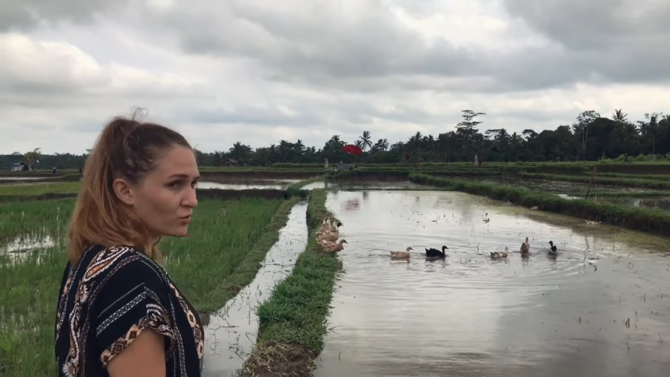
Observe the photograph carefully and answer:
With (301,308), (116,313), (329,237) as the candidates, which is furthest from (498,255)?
(116,313)

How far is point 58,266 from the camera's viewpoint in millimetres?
7520

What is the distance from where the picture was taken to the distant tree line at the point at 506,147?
134 ft

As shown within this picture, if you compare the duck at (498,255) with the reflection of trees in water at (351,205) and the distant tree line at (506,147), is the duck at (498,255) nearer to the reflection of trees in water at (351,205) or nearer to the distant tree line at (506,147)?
the reflection of trees in water at (351,205)

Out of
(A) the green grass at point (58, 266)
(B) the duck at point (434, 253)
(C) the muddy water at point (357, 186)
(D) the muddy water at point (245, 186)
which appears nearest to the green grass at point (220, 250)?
(A) the green grass at point (58, 266)

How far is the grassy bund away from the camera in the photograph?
400 cm

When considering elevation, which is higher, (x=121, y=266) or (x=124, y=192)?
(x=124, y=192)

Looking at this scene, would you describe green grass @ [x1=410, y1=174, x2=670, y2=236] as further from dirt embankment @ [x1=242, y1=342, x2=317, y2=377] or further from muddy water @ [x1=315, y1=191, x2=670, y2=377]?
dirt embankment @ [x1=242, y1=342, x2=317, y2=377]

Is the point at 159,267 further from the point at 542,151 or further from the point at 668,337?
the point at 542,151

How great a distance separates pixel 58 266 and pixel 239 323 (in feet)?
11.0

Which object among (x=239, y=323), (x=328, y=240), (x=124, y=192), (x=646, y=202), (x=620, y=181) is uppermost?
(x=124, y=192)

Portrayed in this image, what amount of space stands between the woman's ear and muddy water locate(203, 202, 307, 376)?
3.05 m

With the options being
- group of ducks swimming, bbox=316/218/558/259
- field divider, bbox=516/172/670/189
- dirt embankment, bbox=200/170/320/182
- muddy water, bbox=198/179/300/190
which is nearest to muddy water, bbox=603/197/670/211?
field divider, bbox=516/172/670/189

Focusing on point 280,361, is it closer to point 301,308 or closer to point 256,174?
point 301,308

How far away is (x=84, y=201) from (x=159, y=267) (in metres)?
0.22
